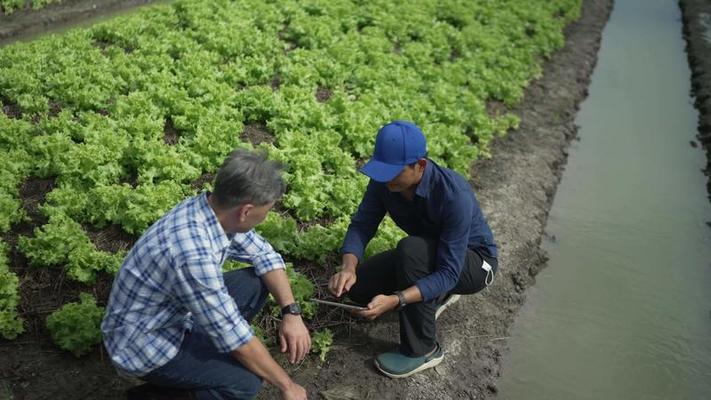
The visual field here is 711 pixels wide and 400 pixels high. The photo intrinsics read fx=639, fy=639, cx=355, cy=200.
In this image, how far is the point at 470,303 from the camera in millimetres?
6324

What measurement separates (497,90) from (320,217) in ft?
16.5

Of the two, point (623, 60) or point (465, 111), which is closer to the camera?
point (465, 111)

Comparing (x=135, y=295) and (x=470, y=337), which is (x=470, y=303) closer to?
(x=470, y=337)

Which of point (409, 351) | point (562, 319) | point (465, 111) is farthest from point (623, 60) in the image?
point (409, 351)

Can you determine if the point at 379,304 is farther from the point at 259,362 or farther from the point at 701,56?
the point at 701,56

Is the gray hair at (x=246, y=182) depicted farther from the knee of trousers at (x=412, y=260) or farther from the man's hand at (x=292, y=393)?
the knee of trousers at (x=412, y=260)

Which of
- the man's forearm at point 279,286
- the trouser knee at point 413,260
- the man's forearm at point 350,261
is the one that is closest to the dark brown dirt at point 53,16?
the man's forearm at point 350,261

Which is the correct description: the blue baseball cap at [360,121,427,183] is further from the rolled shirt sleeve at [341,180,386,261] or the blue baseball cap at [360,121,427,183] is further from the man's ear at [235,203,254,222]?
the man's ear at [235,203,254,222]

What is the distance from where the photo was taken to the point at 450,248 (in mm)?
4781

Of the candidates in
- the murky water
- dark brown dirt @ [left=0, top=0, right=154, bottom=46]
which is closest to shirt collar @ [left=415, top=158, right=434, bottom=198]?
the murky water

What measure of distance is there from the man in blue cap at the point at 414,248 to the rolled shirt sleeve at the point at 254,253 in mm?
803

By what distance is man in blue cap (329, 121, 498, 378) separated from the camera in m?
4.60

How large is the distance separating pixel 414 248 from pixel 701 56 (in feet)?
42.0

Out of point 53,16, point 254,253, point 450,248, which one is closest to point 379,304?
point 450,248
